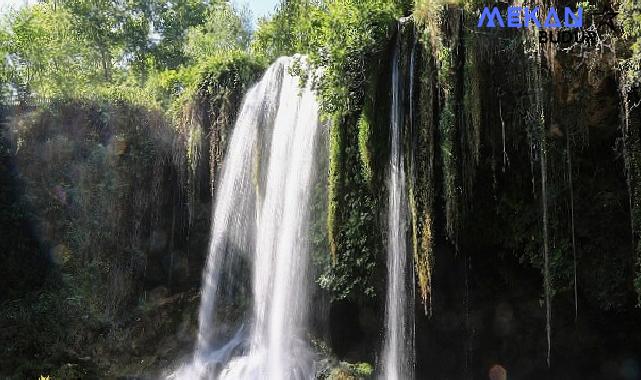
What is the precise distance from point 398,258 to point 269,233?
2.46m

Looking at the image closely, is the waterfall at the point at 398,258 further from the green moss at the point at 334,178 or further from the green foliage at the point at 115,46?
the green foliage at the point at 115,46

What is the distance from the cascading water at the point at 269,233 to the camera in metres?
8.47

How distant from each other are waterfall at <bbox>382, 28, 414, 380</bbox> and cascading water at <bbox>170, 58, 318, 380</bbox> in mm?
1478

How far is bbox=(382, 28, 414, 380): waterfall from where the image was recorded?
7250 mm

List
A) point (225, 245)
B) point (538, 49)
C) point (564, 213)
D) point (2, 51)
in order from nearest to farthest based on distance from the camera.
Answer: point (538, 49), point (564, 213), point (225, 245), point (2, 51)

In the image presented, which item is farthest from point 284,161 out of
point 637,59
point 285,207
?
point 637,59

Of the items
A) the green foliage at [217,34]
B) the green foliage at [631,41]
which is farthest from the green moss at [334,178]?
the green foliage at [217,34]

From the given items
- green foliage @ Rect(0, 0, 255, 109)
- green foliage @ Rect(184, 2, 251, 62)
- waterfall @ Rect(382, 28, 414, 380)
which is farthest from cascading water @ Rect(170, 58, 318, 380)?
green foliage @ Rect(184, 2, 251, 62)

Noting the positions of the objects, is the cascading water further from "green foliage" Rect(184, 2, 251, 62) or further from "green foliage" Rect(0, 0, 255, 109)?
"green foliage" Rect(184, 2, 251, 62)

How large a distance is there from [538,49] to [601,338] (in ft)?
13.5

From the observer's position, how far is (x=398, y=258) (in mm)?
7270

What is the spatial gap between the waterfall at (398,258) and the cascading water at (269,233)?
1.48m

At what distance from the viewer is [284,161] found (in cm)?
890

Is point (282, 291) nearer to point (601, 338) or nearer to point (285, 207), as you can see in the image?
point (285, 207)
